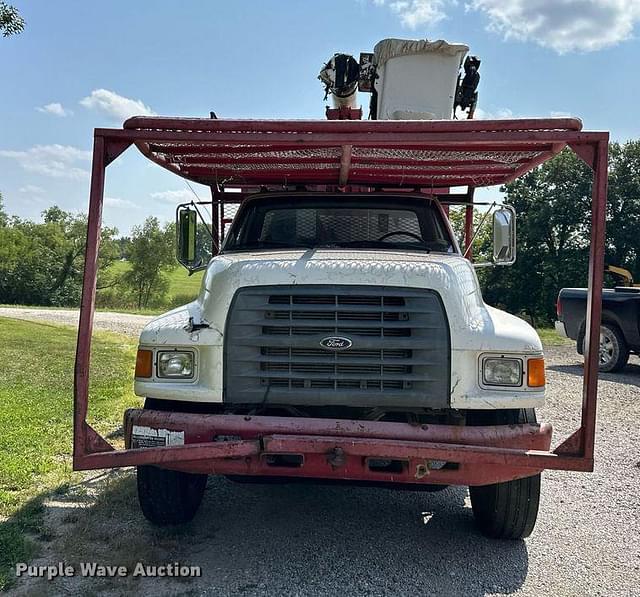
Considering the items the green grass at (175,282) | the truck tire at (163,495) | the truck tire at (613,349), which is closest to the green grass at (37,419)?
the truck tire at (163,495)

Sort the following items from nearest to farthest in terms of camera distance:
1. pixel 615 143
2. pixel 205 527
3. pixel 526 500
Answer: pixel 526 500 → pixel 205 527 → pixel 615 143

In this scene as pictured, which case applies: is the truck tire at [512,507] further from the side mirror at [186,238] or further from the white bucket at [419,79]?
the side mirror at [186,238]

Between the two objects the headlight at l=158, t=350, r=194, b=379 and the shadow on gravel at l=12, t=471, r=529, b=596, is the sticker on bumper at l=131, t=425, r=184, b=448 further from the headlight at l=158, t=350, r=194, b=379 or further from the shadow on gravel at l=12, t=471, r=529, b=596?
the shadow on gravel at l=12, t=471, r=529, b=596

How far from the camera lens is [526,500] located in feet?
12.7

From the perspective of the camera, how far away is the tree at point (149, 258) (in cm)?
5447

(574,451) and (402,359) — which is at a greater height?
(402,359)

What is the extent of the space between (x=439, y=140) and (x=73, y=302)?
4783cm

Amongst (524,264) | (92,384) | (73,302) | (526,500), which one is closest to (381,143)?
(526,500)

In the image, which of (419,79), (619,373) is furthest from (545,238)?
(419,79)

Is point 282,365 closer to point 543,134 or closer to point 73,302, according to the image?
point 543,134

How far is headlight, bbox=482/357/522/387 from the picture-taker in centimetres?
348

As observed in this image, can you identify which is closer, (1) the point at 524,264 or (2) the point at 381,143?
(2) the point at 381,143

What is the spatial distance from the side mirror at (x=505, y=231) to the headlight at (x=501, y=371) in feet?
7.23

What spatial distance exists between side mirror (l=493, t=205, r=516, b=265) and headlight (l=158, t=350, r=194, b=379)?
3095 millimetres
